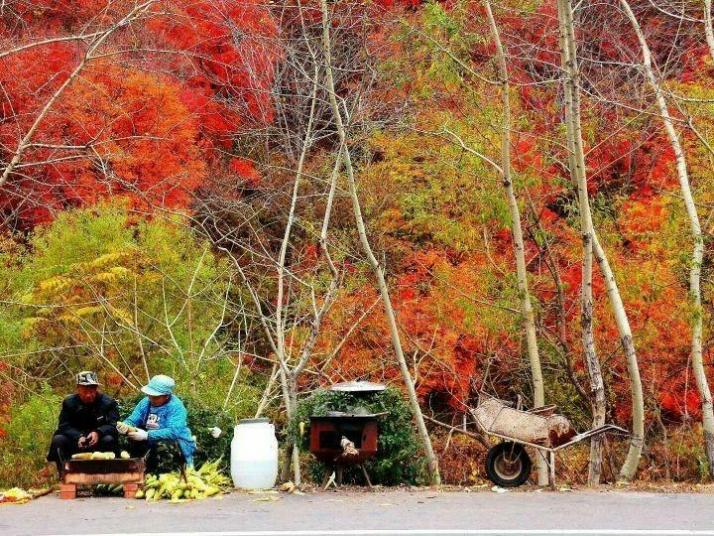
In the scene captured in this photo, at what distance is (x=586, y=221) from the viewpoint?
1207cm

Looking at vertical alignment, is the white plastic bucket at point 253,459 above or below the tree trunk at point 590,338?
below

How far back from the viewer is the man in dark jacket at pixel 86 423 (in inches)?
397

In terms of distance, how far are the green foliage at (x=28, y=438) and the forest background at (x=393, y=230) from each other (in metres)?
0.06

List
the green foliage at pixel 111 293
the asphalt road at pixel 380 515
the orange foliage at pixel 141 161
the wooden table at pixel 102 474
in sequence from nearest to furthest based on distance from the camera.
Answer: the asphalt road at pixel 380 515 → the wooden table at pixel 102 474 → the green foliage at pixel 111 293 → the orange foliage at pixel 141 161

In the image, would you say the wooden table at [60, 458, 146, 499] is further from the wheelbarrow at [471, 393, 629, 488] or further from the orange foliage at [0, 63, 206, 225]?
the orange foliage at [0, 63, 206, 225]

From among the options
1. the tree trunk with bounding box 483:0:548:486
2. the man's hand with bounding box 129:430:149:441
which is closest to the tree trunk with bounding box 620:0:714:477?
the tree trunk with bounding box 483:0:548:486

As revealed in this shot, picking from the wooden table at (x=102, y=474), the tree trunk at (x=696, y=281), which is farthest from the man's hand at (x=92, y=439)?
the tree trunk at (x=696, y=281)

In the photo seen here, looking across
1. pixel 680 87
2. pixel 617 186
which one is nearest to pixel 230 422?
pixel 680 87

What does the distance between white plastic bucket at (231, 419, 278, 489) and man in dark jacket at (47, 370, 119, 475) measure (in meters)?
1.19

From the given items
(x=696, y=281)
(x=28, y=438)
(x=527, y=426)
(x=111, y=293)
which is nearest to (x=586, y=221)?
(x=527, y=426)

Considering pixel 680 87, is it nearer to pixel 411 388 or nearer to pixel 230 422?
pixel 411 388

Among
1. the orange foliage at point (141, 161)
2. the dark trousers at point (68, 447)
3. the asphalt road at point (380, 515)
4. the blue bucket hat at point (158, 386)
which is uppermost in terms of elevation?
the orange foliage at point (141, 161)

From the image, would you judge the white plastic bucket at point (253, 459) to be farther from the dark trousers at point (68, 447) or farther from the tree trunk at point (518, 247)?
the tree trunk at point (518, 247)

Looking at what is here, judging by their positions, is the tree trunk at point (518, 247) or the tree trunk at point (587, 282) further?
the tree trunk at point (518, 247)
